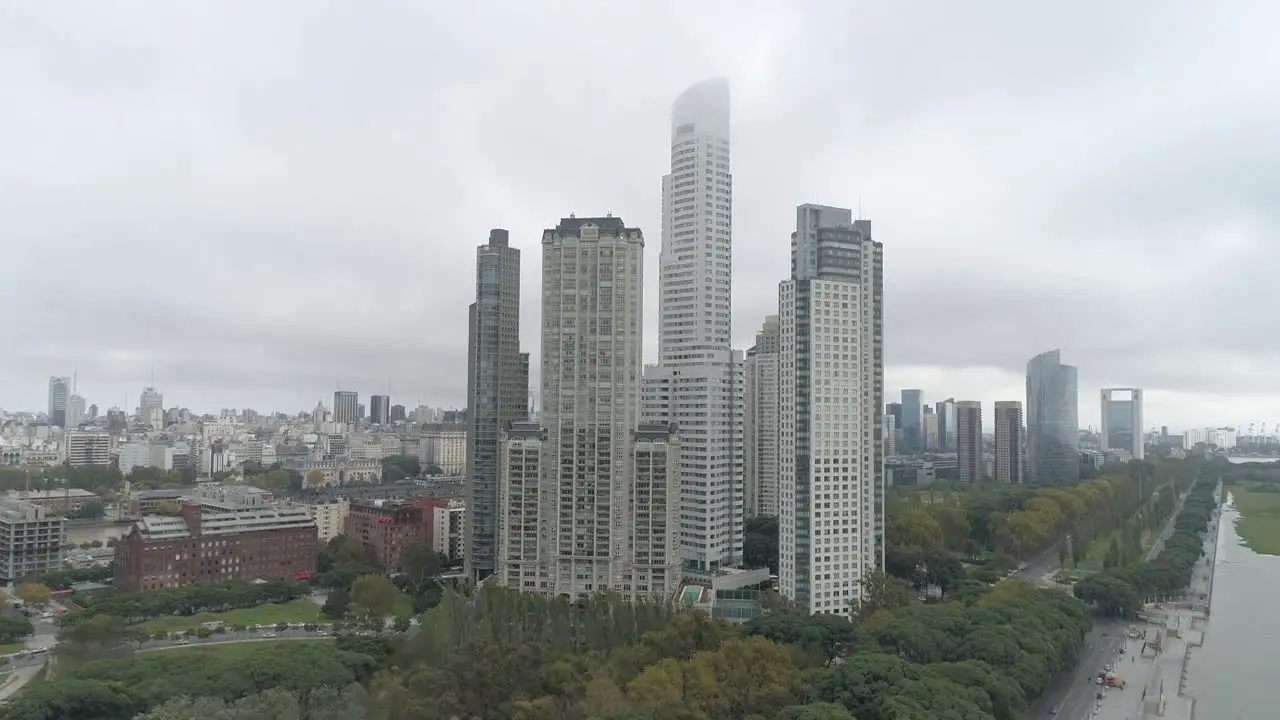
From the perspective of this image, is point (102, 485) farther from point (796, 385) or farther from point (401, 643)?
point (796, 385)

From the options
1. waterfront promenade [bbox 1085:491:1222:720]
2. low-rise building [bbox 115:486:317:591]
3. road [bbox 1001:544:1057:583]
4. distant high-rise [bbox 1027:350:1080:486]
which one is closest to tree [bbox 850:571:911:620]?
waterfront promenade [bbox 1085:491:1222:720]

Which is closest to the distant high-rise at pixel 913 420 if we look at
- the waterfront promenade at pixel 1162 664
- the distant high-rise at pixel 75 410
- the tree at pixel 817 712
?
the waterfront promenade at pixel 1162 664

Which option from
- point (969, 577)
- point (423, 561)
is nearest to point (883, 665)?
point (969, 577)

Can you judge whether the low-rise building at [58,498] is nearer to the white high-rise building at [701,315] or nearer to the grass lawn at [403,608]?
the grass lawn at [403,608]

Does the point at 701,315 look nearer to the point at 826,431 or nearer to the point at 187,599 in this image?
the point at 826,431

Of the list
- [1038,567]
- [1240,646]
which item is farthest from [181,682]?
[1038,567]
